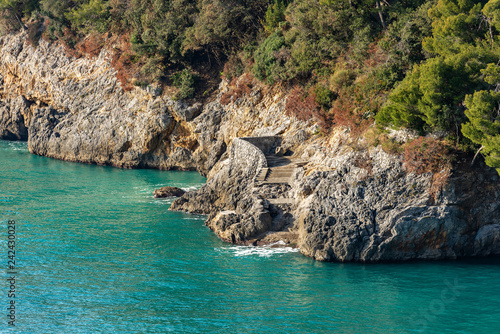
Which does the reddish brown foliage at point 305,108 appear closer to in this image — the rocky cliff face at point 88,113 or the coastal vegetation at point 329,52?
the coastal vegetation at point 329,52

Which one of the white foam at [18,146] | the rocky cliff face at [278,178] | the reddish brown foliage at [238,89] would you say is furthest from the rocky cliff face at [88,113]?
the reddish brown foliage at [238,89]

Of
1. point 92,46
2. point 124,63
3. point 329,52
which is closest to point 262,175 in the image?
point 329,52

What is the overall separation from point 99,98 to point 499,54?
156ft

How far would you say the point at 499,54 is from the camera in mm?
26422

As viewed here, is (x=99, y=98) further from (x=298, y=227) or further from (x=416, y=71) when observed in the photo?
(x=416, y=71)

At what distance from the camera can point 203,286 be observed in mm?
23953

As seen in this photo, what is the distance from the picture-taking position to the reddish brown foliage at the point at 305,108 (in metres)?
36.8

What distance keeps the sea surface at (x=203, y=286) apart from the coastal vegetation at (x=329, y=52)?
7528mm

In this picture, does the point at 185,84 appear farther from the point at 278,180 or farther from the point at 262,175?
the point at 278,180

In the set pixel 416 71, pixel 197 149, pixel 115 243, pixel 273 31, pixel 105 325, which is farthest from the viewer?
pixel 197 149

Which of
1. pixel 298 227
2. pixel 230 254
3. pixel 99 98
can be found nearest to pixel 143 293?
pixel 230 254

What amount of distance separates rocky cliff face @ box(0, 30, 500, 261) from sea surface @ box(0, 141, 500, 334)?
49.2 inches

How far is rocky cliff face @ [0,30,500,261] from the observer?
26953 millimetres

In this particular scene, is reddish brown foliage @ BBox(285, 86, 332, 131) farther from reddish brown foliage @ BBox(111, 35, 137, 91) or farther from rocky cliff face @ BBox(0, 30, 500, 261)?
reddish brown foliage @ BBox(111, 35, 137, 91)
